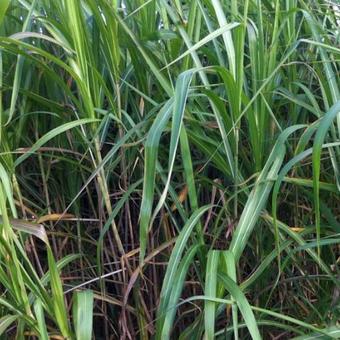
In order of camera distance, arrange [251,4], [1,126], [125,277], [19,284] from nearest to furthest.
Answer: [19,284] < [1,126] < [125,277] < [251,4]

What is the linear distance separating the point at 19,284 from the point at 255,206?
0.38 meters

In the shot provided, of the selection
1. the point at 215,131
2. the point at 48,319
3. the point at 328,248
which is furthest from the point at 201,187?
the point at 48,319

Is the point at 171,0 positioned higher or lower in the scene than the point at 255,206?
higher

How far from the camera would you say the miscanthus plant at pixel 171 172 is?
1109 mm

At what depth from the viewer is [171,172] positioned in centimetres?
111

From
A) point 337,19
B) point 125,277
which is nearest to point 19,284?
point 125,277

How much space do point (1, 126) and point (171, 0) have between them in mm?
399

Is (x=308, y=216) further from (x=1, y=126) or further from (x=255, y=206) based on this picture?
(x=1, y=126)

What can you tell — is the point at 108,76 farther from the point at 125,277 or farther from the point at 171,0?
the point at 125,277

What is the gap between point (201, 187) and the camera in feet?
4.56

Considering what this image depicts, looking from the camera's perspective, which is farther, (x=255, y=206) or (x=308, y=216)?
(x=308, y=216)

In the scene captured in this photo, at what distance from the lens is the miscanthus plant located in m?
1.11

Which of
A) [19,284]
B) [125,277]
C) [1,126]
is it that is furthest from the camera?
[125,277]

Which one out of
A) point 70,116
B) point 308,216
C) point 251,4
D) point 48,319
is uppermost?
point 251,4
